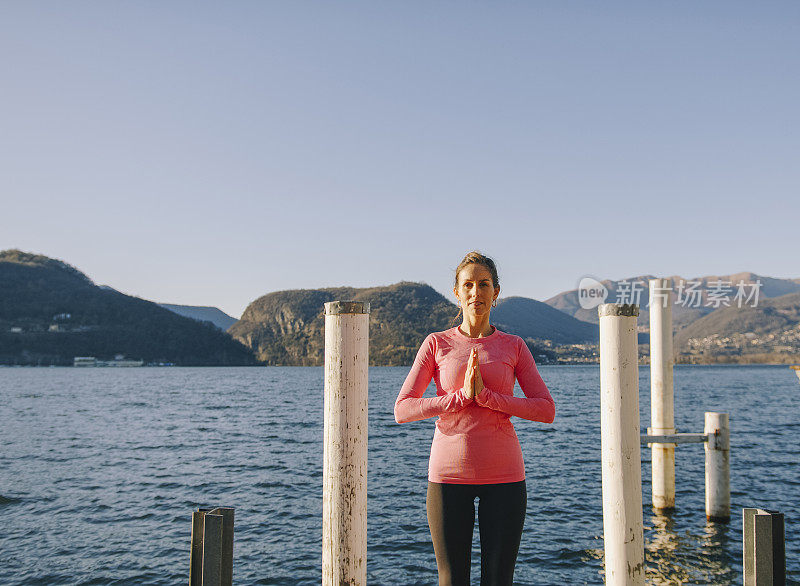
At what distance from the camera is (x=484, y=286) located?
3.53 meters

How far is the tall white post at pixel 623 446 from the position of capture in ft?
14.6

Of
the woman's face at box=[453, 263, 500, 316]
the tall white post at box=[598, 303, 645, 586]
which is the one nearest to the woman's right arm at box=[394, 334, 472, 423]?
the woman's face at box=[453, 263, 500, 316]

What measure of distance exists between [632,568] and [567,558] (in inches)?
287

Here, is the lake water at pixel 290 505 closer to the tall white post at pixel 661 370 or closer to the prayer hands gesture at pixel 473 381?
the tall white post at pixel 661 370

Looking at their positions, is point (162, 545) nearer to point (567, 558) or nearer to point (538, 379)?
point (567, 558)

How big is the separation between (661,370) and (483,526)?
29.5 ft

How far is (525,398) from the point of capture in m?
3.21

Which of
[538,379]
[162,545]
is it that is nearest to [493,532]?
[538,379]

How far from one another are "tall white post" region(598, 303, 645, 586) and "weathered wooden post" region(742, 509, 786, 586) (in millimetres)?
978

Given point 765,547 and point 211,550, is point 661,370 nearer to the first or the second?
point 765,547

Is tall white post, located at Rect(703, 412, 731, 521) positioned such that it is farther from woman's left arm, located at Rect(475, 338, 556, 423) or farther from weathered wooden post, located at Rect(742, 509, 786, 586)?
woman's left arm, located at Rect(475, 338, 556, 423)

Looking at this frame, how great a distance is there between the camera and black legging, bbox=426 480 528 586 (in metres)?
3.24

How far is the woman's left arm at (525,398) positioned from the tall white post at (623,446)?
124 cm

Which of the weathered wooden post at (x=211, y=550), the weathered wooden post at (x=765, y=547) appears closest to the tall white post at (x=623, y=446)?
the weathered wooden post at (x=765, y=547)
